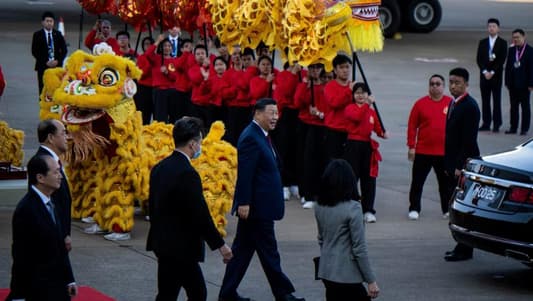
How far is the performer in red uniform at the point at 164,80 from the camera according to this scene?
55.9 ft

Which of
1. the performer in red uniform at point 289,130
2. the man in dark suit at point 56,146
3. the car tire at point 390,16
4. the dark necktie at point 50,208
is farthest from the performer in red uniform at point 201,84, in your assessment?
the car tire at point 390,16

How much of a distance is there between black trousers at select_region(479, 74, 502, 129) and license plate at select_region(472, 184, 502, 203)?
9.70 meters

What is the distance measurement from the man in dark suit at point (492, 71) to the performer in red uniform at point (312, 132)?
664 cm

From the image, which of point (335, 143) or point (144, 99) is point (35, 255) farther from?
point (144, 99)

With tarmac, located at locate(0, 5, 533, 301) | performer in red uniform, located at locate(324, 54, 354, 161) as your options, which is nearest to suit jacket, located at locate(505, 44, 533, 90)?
tarmac, located at locate(0, 5, 533, 301)

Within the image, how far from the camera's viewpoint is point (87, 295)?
384 inches

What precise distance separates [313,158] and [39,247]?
23.3 feet

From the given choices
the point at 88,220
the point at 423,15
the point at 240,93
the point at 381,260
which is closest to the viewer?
the point at 381,260

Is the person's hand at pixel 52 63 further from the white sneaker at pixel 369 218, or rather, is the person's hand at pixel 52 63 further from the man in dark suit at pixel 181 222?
the man in dark suit at pixel 181 222

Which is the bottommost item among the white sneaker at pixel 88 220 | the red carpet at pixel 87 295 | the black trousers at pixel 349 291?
the red carpet at pixel 87 295

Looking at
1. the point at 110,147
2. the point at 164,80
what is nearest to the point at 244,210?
the point at 110,147

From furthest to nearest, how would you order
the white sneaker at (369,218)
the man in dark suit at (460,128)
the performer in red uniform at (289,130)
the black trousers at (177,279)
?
the performer in red uniform at (289,130) < the white sneaker at (369,218) < the man in dark suit at (460,128) < the black trousers at (177,279)

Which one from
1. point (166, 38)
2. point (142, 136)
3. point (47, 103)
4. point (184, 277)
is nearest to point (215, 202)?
point (142, 136)

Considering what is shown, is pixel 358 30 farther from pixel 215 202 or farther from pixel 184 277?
pixel 184 277
